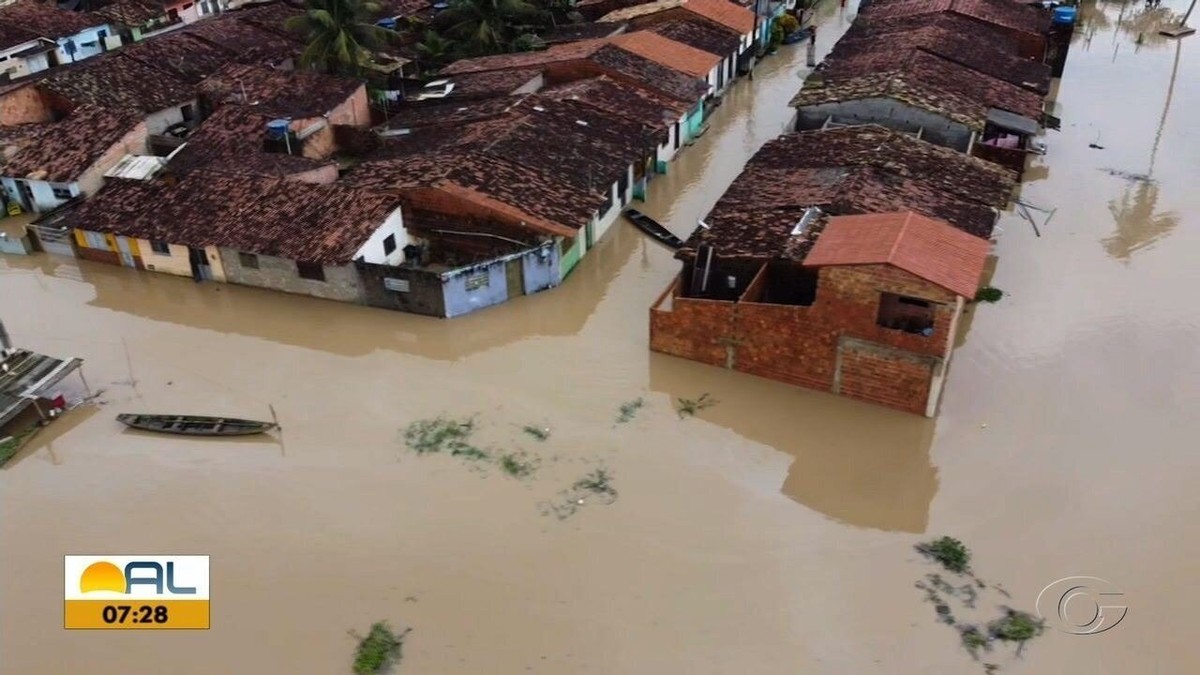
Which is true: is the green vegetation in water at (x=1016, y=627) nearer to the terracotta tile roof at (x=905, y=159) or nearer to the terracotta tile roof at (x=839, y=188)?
the terracotta tile roof at (x=839, y=188)

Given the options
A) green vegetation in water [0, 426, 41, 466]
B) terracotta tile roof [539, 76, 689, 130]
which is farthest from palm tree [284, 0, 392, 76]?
green vegetation in water [0, 426, 41, 466]

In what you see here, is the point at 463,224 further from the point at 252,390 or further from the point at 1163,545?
the point at 1163,545

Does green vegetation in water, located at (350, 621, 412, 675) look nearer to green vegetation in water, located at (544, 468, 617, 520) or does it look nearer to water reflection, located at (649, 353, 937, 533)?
green vegetation in water, located at (544, 468, 617, 520)

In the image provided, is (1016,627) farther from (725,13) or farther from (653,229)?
(725,13)

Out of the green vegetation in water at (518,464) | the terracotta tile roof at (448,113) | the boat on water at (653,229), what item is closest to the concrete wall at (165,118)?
the terracotta tile roof at (448,113)

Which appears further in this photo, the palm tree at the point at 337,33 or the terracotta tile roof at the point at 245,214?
the palm tree at the point at 337,33

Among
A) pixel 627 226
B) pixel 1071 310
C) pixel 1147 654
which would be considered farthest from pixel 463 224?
pixel 1147 654
